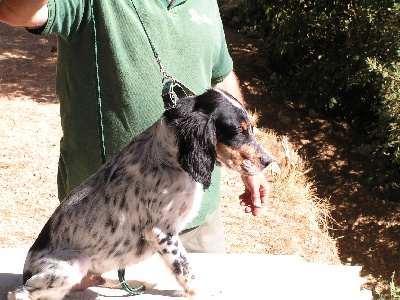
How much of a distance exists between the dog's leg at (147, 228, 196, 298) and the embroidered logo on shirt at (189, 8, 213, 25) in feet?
3.74

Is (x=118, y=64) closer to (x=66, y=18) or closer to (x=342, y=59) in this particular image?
(x=66, y=18)

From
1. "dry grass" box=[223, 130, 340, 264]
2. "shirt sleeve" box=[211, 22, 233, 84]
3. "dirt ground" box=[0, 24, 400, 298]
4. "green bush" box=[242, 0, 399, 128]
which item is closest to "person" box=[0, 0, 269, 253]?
"shirt sleeve" box=[211, 22, 233, 84]

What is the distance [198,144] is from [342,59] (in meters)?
6.31

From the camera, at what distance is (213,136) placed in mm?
1998

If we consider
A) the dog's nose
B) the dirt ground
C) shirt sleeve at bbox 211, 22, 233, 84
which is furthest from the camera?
the dirt ground

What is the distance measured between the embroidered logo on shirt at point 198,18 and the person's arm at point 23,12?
78cm

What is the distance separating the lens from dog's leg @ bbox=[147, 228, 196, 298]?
83.7 inches

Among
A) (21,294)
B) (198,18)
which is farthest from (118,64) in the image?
(21,294)

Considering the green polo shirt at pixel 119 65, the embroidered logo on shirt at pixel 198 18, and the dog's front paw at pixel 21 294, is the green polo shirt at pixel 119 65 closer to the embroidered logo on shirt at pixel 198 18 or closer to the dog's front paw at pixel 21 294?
the embroidered logo on shirt at pixel 198 18

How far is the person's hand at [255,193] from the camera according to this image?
9.62ft

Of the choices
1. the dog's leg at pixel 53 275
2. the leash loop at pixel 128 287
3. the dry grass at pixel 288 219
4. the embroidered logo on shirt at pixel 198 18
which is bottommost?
the dry grass at pixel 288 219

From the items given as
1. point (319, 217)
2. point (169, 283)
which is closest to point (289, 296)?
point (169, 283)

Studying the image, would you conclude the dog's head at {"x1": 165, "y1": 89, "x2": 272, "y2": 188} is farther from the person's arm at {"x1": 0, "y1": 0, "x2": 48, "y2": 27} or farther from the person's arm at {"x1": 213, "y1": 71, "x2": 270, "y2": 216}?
the person's arm at {"x1": 213, "y1": 71, "x2": 270, "y2": 216}

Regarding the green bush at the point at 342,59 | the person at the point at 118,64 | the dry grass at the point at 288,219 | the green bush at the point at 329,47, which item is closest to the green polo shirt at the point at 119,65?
the person at the point at 118,64
